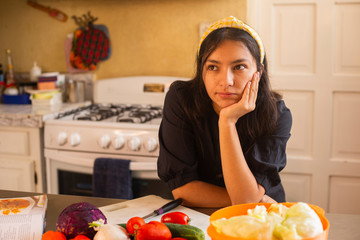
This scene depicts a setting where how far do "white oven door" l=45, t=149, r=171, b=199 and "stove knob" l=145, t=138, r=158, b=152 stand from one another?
0.05 m

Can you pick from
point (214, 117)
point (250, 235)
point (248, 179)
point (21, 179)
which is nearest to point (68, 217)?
point (250, 235)

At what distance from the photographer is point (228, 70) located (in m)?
1.17

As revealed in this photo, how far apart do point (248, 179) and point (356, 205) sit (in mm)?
1707

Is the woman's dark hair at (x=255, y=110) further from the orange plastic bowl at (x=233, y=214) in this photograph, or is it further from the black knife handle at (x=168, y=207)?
the orange plastic bowl at (x=233, y=214)

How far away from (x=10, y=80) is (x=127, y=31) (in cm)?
91

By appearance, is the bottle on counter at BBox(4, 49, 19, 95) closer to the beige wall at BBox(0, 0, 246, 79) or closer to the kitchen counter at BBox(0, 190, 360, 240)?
the beige wall at BBox(0, 0, 246, 79)

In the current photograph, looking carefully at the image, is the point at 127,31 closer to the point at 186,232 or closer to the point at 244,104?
the point at 244,104

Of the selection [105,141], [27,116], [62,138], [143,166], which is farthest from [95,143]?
[27,116]

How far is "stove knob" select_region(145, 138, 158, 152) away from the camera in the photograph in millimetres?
2055

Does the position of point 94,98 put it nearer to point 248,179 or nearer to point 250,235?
point 248,179

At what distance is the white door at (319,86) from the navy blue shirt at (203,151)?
1220 mm

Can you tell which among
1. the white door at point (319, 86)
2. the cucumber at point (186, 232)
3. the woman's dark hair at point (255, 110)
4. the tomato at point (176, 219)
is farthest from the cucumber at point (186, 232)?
the white door at point (319, 86)

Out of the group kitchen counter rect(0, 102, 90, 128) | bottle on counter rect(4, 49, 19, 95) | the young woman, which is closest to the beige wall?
bottle on counter rect(4, 49, 19, 95)

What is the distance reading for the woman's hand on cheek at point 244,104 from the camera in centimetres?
121
